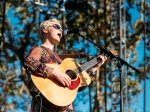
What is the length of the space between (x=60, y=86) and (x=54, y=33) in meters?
0.48

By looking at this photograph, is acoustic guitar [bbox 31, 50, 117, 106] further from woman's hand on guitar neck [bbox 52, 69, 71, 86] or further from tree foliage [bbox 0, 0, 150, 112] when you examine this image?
tree foliage [bbox 0, 0, 150, 112]

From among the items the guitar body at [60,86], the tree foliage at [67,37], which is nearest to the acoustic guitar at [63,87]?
the guitar body at [60,86]

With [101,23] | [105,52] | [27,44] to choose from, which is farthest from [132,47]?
[105,52]

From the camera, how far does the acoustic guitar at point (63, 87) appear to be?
2.89m

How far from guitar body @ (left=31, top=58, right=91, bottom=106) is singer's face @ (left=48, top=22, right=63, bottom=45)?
0.62 ft

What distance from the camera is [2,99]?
1423 cm

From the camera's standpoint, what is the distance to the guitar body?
114 inches

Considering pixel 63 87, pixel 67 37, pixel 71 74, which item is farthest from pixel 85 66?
pixel 67 37

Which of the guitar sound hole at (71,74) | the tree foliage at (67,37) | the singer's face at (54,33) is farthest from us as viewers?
the tree foliage at (67,37)

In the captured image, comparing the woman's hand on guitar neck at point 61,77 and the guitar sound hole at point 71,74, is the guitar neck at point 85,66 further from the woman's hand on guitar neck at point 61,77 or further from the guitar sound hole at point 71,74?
the woman's hand on guitar neck at point 61,77

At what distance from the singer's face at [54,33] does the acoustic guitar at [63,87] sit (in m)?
0.18

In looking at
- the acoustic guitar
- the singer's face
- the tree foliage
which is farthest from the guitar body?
the tree foliage

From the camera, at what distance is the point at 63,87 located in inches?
118

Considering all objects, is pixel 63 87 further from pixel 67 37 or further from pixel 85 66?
pixel 67 37
